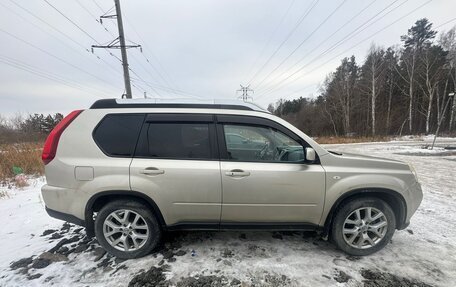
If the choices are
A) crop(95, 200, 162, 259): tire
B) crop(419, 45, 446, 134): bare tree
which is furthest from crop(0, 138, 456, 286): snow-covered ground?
crop(419, 45, 446, 134): bare tree

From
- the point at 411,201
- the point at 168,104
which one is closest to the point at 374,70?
the point at 411,201

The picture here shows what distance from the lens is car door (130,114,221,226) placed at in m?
2.57

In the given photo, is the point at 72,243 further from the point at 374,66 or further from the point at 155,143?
the point at 374,66

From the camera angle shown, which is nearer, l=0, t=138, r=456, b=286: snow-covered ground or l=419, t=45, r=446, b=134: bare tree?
l=0, t=138, r=456, b=286: snow-covered ground

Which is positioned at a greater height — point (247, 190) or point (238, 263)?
point (247, 190)

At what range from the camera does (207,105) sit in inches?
111

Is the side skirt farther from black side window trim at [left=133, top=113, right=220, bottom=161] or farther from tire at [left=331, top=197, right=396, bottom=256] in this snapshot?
black side window trim at [left=133, top=113, right=220, bottom=161]

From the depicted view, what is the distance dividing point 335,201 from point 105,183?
2745mm

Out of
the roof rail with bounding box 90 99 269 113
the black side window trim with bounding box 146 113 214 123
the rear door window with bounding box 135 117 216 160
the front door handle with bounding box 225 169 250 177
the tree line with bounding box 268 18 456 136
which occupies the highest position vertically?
the tree line with bounding box 268 18 456 136

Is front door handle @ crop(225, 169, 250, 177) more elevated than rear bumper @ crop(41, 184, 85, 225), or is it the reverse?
front door handle @ crop(225, 169, 250, 177)

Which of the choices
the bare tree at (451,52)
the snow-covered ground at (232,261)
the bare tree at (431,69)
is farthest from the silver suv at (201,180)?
the bare tree at (451,52)

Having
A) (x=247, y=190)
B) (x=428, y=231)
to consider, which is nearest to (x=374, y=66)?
(x=428, y=231)

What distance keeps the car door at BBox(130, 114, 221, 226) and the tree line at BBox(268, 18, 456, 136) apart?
113 ft

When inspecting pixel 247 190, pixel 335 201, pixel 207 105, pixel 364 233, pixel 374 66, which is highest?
pixel 374 66
